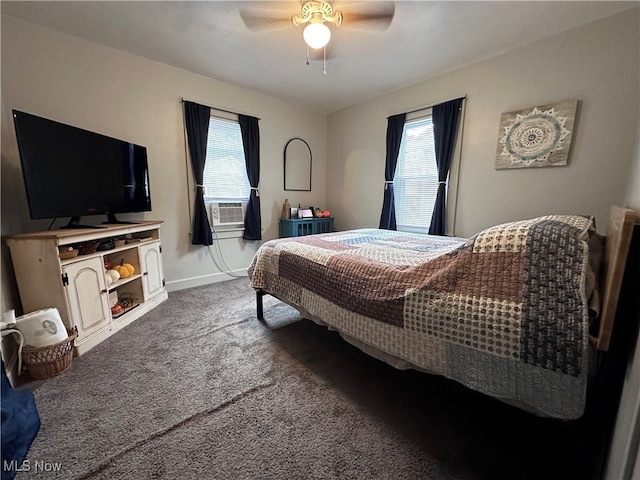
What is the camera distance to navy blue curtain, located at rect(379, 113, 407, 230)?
3121 millimetres

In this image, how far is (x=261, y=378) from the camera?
4.75 ft

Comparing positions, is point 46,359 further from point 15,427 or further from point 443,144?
point 443,144

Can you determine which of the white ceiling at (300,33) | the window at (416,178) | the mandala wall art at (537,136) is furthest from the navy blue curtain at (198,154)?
the mandala wall art at (537,136)

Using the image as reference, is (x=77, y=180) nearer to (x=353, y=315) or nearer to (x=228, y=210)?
(x=228, y=210)

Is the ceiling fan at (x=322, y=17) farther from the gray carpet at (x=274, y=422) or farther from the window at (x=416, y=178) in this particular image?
the gray carpet at (x=274, y=422)

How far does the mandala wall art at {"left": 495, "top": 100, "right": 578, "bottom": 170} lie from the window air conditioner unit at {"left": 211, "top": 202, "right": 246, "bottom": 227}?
9.84 feet

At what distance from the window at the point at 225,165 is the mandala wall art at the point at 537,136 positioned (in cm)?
294

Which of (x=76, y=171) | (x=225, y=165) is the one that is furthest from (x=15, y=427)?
(x=225, y=165)

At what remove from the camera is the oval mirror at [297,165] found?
371cm

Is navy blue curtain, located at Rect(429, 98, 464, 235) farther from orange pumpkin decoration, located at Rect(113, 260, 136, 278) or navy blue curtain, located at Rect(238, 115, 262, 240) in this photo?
orange pumpkin decoration, located at Rect(113, 260, 136, 278)

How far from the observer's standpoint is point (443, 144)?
272cm

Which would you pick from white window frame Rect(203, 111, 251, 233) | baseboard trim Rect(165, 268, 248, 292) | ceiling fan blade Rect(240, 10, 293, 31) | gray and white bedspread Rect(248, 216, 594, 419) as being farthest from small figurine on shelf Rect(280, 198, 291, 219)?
gray and white bedspread Rect(248, 216, 594, 419)

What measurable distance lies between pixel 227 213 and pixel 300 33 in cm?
209

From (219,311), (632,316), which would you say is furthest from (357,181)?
(632,316)
